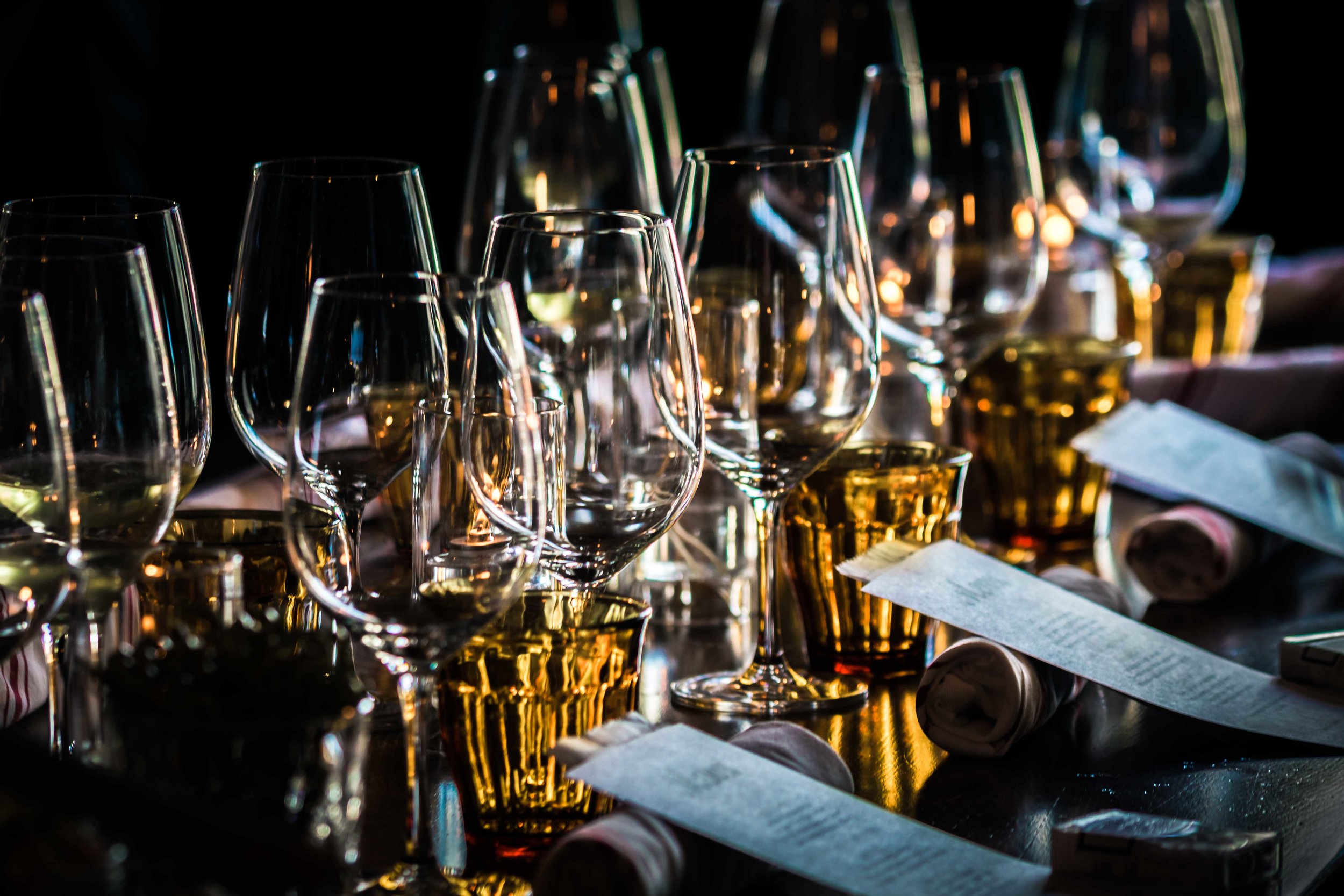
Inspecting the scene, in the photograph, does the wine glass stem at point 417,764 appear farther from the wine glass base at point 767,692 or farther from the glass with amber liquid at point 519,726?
the wine glass base at point 767,692

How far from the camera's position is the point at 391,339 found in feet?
2.39

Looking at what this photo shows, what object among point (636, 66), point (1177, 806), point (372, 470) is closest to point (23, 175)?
point (636, 66)

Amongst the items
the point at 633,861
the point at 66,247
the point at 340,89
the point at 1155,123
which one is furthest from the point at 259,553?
the point at 340,89

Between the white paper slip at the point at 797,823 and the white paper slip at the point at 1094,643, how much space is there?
0.20 meters

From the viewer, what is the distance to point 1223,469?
4.06 ft

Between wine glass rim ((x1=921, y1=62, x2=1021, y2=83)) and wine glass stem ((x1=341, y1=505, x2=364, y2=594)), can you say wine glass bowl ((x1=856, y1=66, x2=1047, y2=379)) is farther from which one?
wine glass stem ((x1=341, y1=505, x2=364, y2=594))

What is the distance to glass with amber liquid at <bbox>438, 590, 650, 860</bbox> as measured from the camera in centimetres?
71

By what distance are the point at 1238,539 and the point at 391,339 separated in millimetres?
702

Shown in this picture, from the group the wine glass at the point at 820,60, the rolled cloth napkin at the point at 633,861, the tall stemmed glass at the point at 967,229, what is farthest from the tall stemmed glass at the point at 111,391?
the wine glass at the point at 820,60

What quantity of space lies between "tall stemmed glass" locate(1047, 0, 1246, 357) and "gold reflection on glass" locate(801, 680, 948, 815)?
3.08 feet

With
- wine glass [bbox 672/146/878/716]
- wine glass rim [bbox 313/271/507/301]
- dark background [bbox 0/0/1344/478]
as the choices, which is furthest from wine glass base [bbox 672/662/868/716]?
dark background [bbox 0/0/1344/478]

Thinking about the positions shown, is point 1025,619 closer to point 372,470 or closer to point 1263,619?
point 1263,619

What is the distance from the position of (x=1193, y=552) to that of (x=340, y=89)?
2327 millimetres

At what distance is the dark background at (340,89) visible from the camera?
84.1 inches
